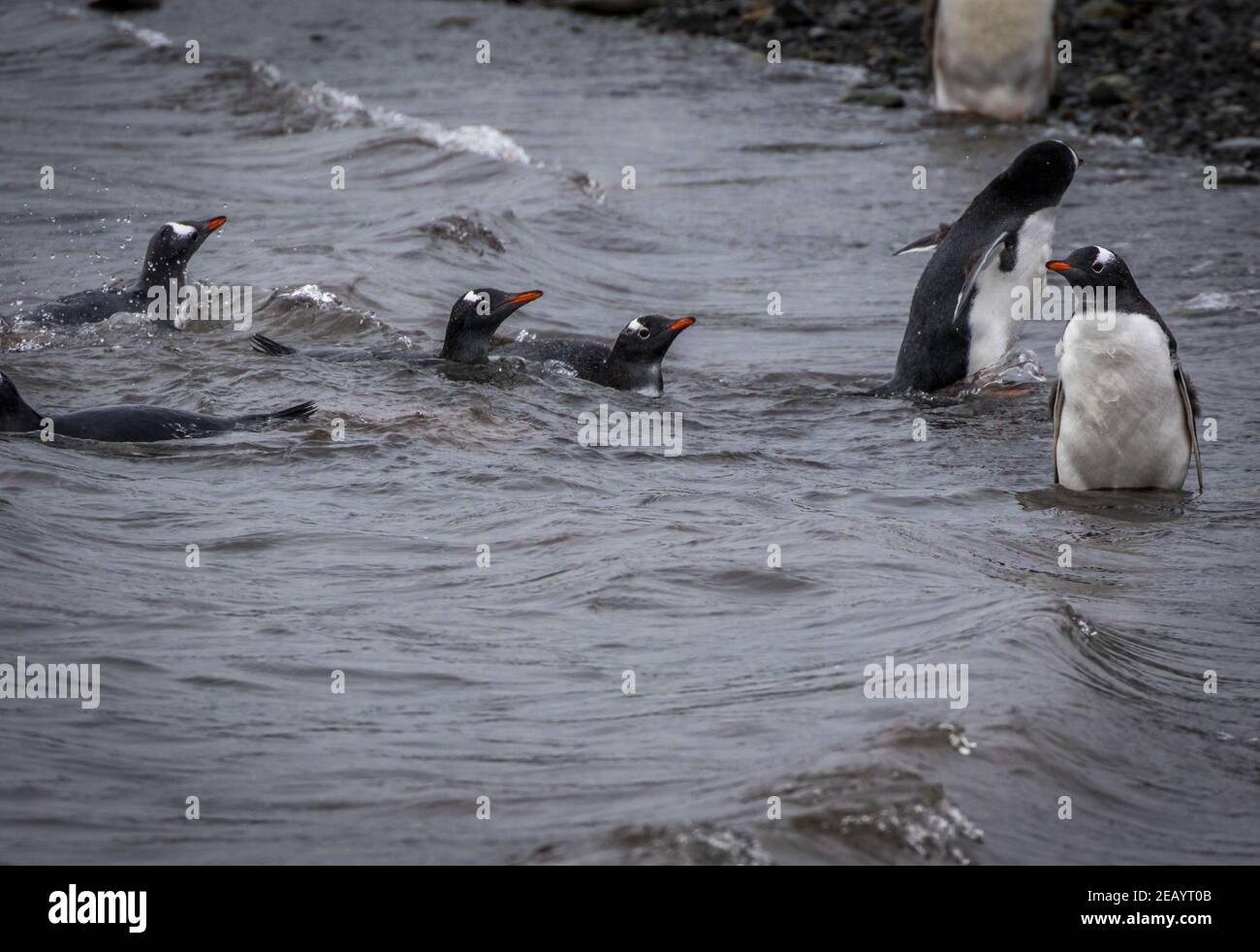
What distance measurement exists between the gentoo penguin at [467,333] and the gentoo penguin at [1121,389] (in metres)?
2.36

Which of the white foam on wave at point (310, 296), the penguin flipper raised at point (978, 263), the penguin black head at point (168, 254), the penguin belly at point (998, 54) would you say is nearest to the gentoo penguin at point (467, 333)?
the penguin black head at point (168, 254)

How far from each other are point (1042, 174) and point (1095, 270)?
1.67 m

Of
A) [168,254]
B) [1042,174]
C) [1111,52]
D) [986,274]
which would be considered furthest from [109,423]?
[1111,52]

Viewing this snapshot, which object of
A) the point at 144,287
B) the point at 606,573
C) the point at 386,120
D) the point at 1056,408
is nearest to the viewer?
the point at 606,573

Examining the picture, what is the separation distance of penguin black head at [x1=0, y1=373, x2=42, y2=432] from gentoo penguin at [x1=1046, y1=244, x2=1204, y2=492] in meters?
3.47

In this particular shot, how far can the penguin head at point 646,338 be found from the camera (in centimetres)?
751

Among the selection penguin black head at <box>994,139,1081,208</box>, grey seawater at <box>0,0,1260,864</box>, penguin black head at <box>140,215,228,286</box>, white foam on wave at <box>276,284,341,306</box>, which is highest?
penguin black head at <box>994,139,1081,208</box>

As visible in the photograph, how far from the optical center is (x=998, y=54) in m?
14.6

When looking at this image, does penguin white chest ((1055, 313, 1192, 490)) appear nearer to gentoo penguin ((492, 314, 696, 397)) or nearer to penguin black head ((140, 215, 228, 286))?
gentoo penguin ((492, 314, 696, 397))

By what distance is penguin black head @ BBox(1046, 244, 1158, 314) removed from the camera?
20.3ft

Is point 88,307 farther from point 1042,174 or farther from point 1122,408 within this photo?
point 1122,408

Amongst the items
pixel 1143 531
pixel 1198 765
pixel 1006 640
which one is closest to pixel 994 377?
pixel 1143 531

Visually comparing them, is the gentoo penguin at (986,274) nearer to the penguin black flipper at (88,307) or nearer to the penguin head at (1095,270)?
the penguin head at (1095,270)

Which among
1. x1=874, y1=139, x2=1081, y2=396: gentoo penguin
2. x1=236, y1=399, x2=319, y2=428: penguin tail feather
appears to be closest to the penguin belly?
x1=874, y1=139, x2=1081, y2=396: gentoo penguin
